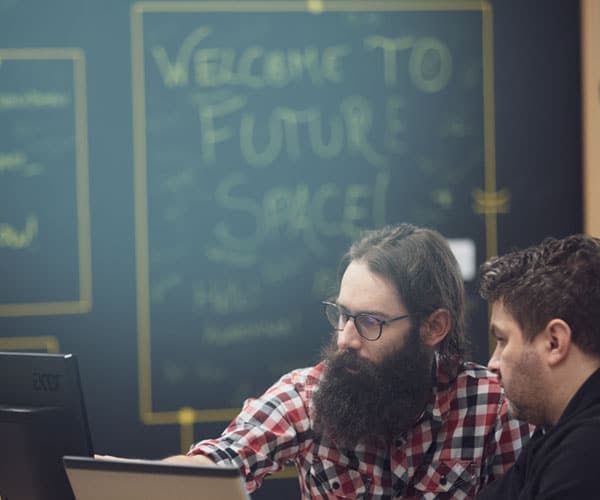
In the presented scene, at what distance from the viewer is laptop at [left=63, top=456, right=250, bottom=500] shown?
49.7 inches

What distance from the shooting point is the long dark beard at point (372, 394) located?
2.02m

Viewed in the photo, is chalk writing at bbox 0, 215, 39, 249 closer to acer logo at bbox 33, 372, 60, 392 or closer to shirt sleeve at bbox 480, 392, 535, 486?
acer logo at bbox 33, 372, 60, 392

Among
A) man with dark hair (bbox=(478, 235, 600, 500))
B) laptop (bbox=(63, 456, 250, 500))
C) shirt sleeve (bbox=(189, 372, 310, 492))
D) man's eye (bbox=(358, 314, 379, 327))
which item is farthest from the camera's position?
man's eye (bbox=(358, 314, 379, 327))

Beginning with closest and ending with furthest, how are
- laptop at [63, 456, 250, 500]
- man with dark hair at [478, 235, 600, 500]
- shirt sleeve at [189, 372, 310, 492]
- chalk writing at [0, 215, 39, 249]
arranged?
1. laptop at [63, 456, 250, 500]
2. man with dark hair at [478, 235, 600, 500]
3. shirt sleeve at [189, 372, 310, 492]
4. chalk writing at [0, 215, 39, 249]

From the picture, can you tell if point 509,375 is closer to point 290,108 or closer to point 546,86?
point 290,108

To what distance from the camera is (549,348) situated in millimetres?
1636

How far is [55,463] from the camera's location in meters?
1.65

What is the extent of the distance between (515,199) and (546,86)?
47 centimetres

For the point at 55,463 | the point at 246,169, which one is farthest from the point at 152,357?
the point at 55,463

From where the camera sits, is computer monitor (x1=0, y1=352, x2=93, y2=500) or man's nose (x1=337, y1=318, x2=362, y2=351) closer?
computer monitor (x1=0, y1=352, x2=93, y2=500)

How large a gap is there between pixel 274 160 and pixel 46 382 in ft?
6.62

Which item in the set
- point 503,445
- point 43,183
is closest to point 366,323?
point 503,445

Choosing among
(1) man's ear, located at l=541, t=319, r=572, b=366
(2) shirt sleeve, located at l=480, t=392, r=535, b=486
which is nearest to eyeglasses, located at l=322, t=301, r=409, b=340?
(2) shirt sleeve, located at l=480, t=392, r=535, b=486

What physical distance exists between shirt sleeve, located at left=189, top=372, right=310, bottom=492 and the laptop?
574 mm
